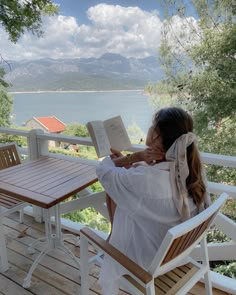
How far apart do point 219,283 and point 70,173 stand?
3.85ft

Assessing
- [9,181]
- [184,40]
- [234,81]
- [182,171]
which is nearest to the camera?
[182,171]

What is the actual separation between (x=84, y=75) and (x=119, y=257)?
9.08 metres

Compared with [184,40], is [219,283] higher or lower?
lower

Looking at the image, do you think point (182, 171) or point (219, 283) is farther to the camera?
point (219, 283)

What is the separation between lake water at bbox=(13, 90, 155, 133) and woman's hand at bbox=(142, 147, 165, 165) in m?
3.66

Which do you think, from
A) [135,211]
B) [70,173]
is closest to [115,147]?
[70,173]

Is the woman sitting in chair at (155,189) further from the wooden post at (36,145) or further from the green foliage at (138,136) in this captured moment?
the wooden post at (36,145)

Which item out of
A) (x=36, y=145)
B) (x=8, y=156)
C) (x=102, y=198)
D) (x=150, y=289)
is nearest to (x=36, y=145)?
(x=36, y=145)

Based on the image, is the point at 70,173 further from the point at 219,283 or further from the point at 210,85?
the point at 210,85

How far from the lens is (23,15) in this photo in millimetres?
Answer: 4273

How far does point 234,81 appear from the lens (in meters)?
7.12

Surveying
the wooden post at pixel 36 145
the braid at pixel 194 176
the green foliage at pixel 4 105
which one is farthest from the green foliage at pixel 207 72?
the braid at pixel 194 176

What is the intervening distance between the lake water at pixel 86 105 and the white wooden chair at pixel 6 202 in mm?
2480

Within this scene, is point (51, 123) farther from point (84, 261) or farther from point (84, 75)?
point (84, 261)
